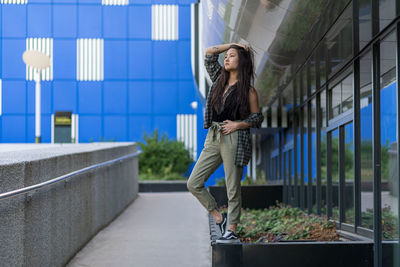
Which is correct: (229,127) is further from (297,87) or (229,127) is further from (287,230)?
(297,87)

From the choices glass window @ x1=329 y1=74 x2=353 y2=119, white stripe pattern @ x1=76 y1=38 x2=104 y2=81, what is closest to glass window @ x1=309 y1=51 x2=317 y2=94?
glass window @ x1=329 y1=74 x2=353 y2=119

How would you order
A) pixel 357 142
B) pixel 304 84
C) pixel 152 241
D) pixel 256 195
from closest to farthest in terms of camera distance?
pixel 357 142 → pixel 152 241 → pixel 304 84 → pixel 256 195

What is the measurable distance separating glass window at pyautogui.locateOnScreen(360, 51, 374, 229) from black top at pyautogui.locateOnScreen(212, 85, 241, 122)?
5.03ft

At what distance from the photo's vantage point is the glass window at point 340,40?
15.3 feet

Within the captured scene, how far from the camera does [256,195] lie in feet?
37.2

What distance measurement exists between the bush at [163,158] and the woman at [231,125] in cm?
1738

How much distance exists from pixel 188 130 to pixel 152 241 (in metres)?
18.4

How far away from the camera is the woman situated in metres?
4.43

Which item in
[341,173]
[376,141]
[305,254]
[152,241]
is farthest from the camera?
[152,241]

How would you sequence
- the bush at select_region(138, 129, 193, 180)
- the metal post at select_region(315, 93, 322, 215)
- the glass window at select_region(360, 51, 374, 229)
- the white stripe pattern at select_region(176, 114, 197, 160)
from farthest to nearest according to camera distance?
the white stripe pattern at select_region(176, 114, 197, 160) < the bush at select_region(138, 129, 193, 180) < the metal post at select_region(315, 93, 322, 215) < the glass window at select_region(360, 51, 374, 229)

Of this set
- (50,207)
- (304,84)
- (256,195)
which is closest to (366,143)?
(304,84)

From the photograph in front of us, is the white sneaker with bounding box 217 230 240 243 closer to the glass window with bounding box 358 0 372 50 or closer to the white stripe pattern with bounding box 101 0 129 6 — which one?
the glass window with bounding box 358 0 372 50

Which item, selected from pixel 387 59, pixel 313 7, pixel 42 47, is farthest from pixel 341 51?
pixel 42 47

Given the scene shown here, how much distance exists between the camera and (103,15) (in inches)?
995
